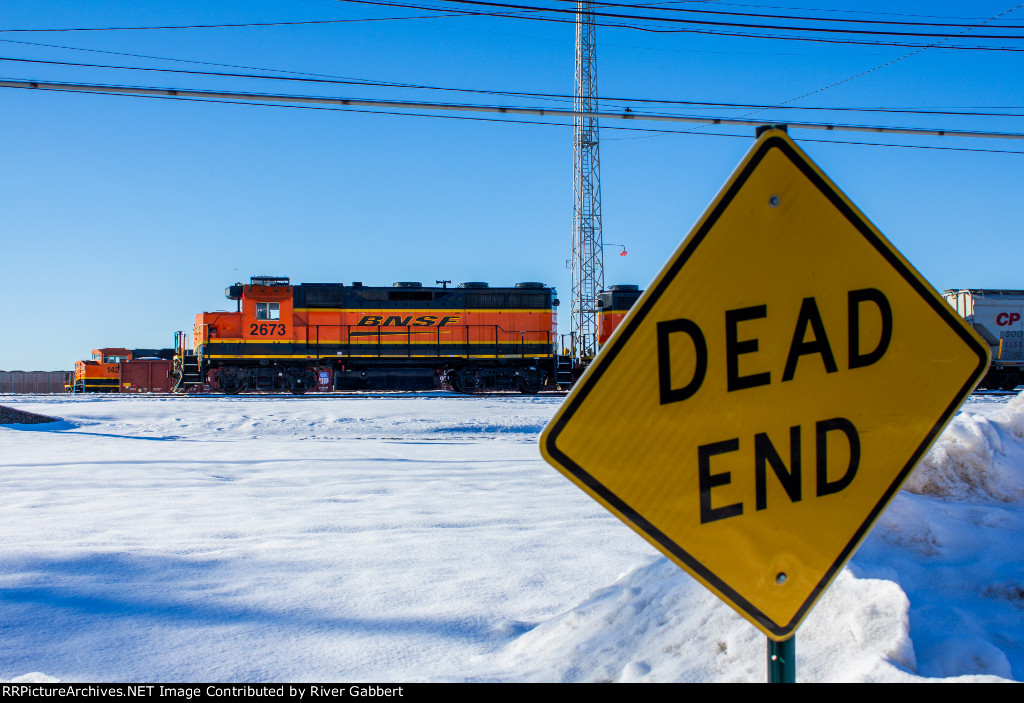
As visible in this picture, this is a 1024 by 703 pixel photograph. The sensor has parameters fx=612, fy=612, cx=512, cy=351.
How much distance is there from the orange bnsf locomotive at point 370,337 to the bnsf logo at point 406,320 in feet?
0.11

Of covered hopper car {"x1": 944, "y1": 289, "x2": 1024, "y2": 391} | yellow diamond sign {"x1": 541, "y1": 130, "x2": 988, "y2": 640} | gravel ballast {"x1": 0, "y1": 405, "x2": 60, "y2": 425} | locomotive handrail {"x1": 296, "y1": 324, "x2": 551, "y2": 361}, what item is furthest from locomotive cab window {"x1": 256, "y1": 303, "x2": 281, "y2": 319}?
covered hopper car {"x1": 944, "y1": 289, "x2": 1024, "y2": 391}

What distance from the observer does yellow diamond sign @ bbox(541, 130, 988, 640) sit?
1.17 m

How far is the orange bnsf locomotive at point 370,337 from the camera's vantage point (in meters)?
20.0

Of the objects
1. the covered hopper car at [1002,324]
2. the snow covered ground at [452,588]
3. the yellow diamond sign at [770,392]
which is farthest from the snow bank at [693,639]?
the covered hopper car at [1002,324]

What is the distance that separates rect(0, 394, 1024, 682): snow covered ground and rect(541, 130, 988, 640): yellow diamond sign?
30.0 inches

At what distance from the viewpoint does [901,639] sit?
1.77 m

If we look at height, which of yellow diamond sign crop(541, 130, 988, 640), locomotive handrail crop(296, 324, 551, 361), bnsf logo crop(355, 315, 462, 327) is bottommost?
yellow diamond sign crop(541, 130, 988, 640)

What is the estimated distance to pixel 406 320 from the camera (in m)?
20.4

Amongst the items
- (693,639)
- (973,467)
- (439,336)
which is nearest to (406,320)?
(439,336)

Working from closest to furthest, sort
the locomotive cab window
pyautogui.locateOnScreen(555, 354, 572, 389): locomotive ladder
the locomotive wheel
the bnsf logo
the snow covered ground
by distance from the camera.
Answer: the snow covered ground < the locomotive cab window < the bnsf logo < pyautogui.locateOnScreen(555, 354, 572, 389): locomotive ladder < the locomotive wheel

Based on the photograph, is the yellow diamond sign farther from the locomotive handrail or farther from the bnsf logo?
the bnsf logo

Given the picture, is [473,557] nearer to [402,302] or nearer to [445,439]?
[445,439]

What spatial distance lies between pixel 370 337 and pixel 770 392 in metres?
19.8

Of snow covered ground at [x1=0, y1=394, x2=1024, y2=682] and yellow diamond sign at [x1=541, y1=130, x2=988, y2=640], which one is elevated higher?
yellow diamond sign at [x1=541, y1=130, x2=988, y2=640]
